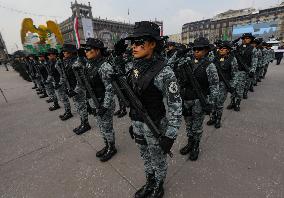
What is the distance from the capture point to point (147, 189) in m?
2.28

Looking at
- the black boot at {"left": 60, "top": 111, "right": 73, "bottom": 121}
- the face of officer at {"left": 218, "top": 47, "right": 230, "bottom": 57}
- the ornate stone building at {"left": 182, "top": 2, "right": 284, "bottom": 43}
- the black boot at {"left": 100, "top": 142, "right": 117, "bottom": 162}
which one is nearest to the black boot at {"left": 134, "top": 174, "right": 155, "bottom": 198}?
the black boot at {"left": 100, "top": 142, "right": 117, "bottom": 162}

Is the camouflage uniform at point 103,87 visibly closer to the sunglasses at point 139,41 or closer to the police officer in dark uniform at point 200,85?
the sunglasses at point 139,41

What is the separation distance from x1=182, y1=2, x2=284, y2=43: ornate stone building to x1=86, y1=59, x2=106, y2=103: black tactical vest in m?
52.3

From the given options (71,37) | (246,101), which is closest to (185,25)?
(71,37)

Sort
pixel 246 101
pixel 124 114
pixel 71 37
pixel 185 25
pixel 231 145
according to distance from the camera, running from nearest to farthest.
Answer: pixel 231 145 → pixel 124 114 → pixel 246 101 → pixel 71 37 → pixel 185 25

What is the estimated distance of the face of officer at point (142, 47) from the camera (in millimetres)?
1658

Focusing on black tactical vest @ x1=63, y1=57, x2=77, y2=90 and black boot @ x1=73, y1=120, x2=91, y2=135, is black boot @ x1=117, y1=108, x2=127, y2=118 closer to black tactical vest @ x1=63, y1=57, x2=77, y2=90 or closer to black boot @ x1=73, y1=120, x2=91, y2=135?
black boot @ x1=73, y1=120, x2=91, y2=135

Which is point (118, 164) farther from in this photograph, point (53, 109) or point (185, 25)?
point (185, 25)

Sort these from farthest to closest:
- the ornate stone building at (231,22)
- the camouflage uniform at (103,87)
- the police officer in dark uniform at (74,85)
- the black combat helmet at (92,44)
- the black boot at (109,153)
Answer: the ornate stone building at (231,22) < the police officer in dark uniform at (74,85) < the black boot at (109,153) < the black combat helmet at (92,44) < the camouflage uniform at (103,87)

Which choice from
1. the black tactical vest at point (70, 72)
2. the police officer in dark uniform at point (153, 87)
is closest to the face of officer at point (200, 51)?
the police officer in dark uniform at point (153, 87)

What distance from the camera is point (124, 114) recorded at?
5.14 meters

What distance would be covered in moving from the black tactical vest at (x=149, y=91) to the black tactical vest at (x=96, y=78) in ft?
3.45

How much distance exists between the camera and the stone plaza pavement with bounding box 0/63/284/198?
2.40 metres

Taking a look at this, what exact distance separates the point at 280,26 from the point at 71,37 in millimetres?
76041
